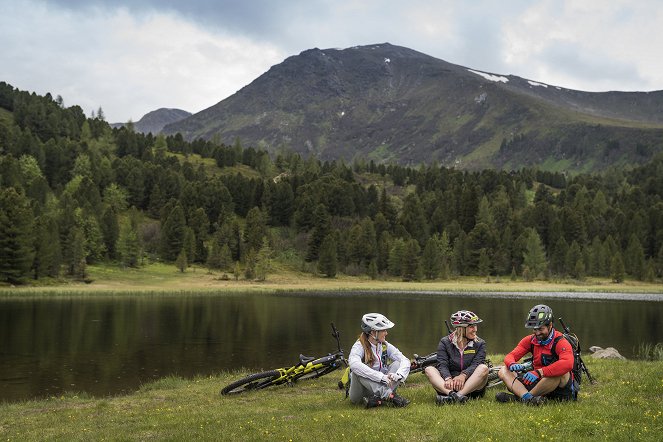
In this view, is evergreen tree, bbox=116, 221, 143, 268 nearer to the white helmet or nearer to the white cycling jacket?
the white cycling jacket

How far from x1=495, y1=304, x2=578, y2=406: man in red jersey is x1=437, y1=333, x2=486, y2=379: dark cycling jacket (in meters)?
0.79

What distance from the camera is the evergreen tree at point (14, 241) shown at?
9881 centimetres

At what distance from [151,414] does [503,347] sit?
29178 millimetres

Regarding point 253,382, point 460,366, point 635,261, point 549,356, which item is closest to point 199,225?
point 635,261

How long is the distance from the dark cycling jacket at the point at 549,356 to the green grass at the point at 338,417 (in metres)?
0.88

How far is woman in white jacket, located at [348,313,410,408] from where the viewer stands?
1479 centimetres

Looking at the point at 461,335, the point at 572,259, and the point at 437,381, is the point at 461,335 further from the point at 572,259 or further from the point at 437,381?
the point at 572,259

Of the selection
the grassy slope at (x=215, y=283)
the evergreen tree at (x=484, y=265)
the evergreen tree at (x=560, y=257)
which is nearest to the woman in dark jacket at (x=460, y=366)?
the grassy slope at (x=215, y=283)

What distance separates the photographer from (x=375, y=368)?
15289 mm

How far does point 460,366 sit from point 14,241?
104112 mm

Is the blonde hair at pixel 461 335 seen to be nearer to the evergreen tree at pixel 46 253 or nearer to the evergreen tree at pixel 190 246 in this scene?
the evergreen tree at pixel 46 253

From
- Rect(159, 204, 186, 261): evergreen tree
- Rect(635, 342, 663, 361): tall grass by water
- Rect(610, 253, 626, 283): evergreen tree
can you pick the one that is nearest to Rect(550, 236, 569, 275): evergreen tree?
Rect(610, 253, 626, 283): evergreen tree

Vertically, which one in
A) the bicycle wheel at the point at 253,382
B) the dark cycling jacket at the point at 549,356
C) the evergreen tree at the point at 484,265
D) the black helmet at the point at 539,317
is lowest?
the evergreen tree at the point at 484,265

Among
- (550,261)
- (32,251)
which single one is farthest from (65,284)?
(550,261)
